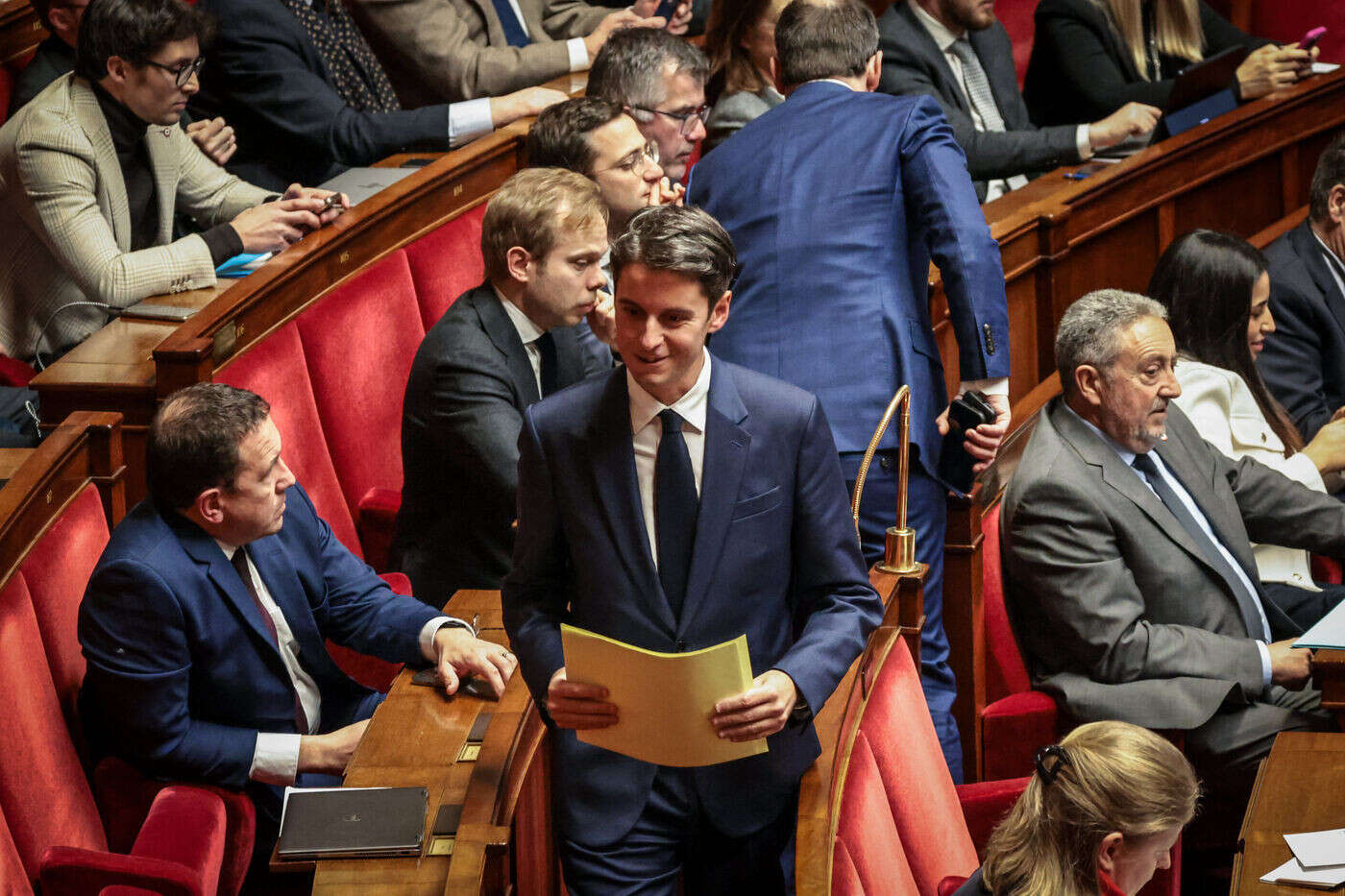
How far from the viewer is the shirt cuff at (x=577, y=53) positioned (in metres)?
2.91

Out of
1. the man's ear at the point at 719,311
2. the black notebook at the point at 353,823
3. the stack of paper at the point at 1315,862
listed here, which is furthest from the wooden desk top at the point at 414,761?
the stack of paper at the point at 1315,862

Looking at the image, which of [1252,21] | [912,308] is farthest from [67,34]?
[1252,21]

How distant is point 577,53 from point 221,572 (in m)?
1.62

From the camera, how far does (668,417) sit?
4.13ft

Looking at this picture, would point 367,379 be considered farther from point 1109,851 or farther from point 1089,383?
point 1109,851

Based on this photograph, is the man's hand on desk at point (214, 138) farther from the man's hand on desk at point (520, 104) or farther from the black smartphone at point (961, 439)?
the black smartphone at point (961, 439)

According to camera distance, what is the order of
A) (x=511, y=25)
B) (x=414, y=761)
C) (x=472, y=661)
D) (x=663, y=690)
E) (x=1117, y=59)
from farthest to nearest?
(x=1117, y=59), (x=511, y=25), (x=472, y=661), (x=414, y=761), (x=663, y=690)

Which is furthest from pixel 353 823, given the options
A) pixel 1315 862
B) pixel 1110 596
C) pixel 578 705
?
pixel 1110 596

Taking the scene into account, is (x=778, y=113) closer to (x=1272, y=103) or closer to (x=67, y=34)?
(x=67, y=34)

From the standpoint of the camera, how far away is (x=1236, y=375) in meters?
2.41

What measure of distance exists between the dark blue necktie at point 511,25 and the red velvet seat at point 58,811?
5.99ft

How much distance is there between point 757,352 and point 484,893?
0.93 meters

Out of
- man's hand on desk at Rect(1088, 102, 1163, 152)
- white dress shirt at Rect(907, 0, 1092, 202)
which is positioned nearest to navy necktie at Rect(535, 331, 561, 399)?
white dress shirt at Rect(907, 0, 1092, 202)

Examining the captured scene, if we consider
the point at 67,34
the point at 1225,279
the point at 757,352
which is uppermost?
the point at 67,34
